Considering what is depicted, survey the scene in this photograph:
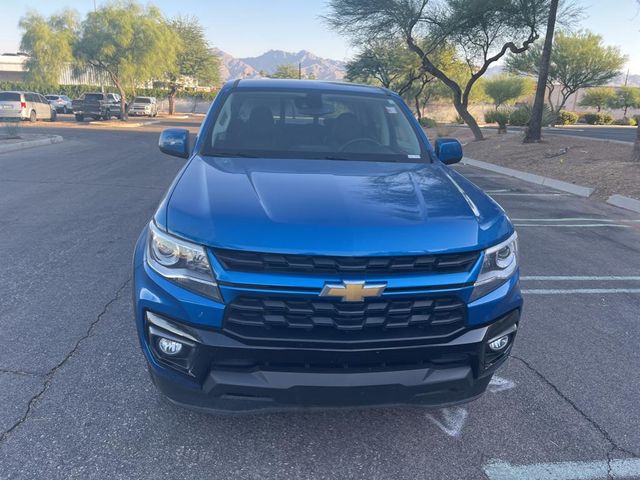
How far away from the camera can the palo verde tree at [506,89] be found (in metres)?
50.4

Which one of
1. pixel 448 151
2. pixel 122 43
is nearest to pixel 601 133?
pixel 122 43

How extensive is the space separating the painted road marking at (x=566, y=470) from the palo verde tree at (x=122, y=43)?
3218 cm

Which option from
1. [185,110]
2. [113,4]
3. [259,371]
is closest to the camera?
[259,371]

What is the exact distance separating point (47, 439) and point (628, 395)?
3440mm

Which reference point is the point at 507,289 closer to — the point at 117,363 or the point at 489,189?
the point at 117,363

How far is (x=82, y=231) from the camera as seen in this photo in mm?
6598

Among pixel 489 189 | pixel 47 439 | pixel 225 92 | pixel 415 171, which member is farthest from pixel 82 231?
pixel 489 189

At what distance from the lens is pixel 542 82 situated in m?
17.5

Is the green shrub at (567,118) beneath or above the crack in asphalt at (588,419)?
above

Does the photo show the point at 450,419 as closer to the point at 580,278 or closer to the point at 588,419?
the point at 588,419

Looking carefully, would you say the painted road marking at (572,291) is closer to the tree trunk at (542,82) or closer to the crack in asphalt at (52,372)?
the crack in asphalt at (52,372)

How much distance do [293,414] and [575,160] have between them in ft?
45.0

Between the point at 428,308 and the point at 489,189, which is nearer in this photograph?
the point at 428,308

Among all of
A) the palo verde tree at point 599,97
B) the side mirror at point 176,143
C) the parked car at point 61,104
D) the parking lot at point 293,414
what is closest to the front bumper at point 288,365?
the parking lot at point 293,414
